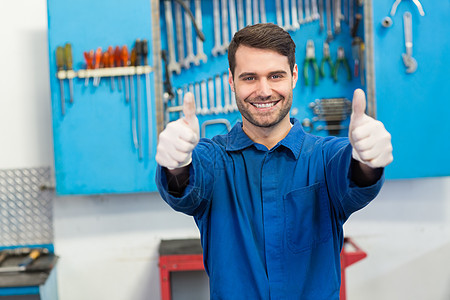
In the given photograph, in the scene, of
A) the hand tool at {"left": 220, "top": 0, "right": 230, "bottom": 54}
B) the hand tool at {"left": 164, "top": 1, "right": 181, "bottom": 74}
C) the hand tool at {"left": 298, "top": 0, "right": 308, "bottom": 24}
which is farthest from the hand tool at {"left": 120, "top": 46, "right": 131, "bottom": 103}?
the hand tool at {"left": 298, "top": 0, "right": 308, "bottom": 24}

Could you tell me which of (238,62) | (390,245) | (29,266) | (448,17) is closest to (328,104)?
(448,17)

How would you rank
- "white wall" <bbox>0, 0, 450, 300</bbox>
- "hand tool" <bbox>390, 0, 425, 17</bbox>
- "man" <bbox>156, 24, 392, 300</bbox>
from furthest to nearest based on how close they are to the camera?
"white wall" <bbox>0, 0, 450, 300</bbox>
"hand tool" <bbox>390, 0, 425, 17</bbox>
"man" <bbox>156, 24, 392, 300</bbox>

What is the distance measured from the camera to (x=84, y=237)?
243 cm

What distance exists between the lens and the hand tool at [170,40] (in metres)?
2.23

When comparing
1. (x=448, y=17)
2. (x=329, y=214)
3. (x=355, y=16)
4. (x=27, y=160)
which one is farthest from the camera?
(x=27, y=160)

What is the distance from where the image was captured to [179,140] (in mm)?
895

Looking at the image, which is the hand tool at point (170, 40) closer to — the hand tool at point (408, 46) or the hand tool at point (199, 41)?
the hand tool at point (199, 41)

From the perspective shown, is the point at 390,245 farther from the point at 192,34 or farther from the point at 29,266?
the point at 29,266

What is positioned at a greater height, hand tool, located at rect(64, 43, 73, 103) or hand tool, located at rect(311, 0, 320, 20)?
hand tool, located at rect(311, 0, 320, 20)

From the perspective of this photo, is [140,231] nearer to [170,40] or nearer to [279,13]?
[170,40]

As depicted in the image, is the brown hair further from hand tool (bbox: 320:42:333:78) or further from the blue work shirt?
hand tool (bbox: 320:42:333:78)

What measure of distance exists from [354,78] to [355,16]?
0.31 metres

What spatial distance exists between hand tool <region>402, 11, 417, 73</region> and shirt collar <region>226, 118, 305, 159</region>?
119cm

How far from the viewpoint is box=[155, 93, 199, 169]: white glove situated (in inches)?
35.2
